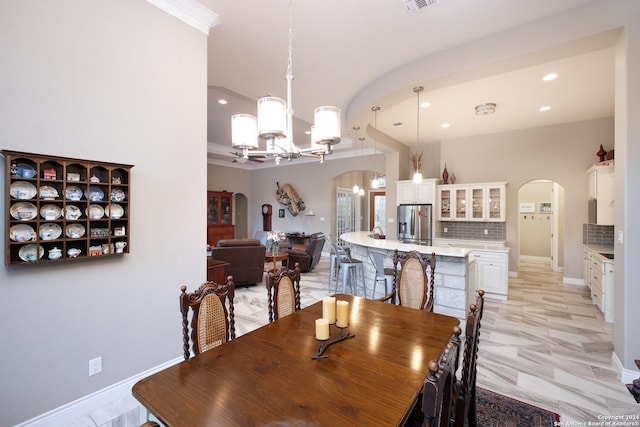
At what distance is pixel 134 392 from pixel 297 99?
13.4 feet

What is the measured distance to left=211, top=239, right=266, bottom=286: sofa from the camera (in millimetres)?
4945

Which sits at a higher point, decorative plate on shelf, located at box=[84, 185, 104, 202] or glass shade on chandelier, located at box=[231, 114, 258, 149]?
glass shade on chandelier, located at box=[231, 114, 258, 149]

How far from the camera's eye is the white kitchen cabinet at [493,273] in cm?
465

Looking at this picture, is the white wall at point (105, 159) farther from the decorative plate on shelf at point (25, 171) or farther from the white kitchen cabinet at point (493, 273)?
the white kitchen cabinet at point (493, 273)

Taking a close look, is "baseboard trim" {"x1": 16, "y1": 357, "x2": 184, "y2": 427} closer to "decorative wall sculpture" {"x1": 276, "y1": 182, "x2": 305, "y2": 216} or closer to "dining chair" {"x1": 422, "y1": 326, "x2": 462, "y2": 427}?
"dining chair" {"x1": 422, "y1": 326, "x2": 462, "y2": 427}

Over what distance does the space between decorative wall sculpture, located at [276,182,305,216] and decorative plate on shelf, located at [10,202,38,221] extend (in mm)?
7533

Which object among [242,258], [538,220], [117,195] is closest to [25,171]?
[117,195]

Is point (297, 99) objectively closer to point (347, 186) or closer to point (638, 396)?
point (638, 396)

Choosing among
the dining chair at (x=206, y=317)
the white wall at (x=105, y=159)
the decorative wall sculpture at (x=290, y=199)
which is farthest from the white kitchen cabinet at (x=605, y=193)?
the decorative wall sculpture at (x=290, y=199)

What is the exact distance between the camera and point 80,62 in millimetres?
1902

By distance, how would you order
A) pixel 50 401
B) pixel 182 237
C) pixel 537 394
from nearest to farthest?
1. pixel 50 401
2. pixel 537 394
3. pixel 182 237

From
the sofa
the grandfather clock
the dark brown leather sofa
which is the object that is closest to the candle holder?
the sofa

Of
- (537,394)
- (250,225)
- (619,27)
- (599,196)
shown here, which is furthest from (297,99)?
(250,225)

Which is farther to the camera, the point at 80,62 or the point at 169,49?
the point at 169,49
